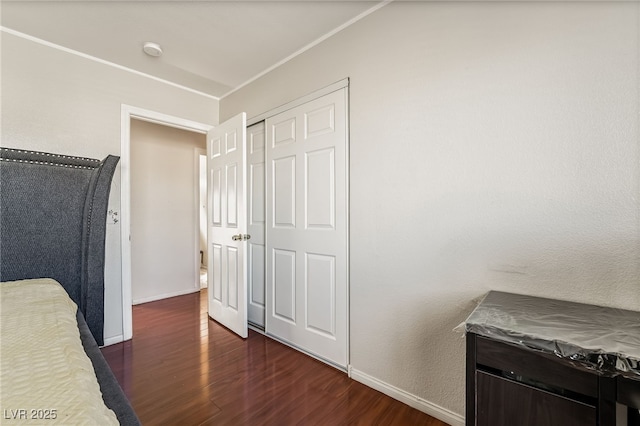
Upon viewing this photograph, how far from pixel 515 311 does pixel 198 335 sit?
8.33ft

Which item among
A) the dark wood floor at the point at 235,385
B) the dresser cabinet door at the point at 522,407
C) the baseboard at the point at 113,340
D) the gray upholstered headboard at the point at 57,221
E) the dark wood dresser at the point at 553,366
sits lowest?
the dark wood floor at the point at 235,385

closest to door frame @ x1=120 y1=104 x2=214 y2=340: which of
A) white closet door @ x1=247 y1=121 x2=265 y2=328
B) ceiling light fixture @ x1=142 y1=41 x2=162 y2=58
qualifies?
ceiling light fixture @ x1=142 y1=41 x2=162 y2=58

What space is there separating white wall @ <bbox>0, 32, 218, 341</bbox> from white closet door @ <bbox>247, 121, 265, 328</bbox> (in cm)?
99

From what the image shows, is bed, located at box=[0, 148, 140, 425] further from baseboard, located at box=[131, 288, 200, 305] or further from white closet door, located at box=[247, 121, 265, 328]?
baseboard, located at box=[131, 288, 200, 305]

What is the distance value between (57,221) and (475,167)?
8.66ft

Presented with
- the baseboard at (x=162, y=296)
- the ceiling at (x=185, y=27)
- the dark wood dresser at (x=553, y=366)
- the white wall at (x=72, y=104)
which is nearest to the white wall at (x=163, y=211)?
the baseboard at (x=162, y=296)

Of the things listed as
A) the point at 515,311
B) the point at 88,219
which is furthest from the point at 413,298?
the point at 88,219

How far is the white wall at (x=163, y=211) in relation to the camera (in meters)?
3.56

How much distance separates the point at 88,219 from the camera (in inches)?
76.2

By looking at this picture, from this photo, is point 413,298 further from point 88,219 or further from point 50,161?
point 50,161

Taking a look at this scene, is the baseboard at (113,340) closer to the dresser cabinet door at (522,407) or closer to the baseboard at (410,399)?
the baseboard at (410,399)

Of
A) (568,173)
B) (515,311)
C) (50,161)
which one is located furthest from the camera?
(50,161)

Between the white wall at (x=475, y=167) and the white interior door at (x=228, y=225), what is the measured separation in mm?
1038

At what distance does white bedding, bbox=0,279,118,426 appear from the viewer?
1.90 feet
